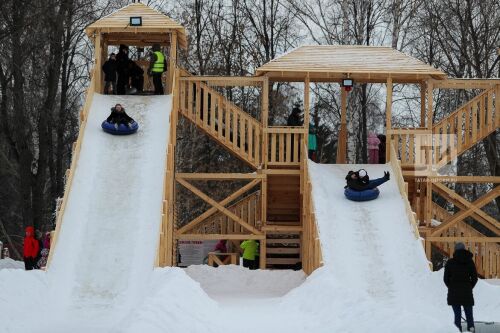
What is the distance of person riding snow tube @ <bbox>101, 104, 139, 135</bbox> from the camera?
2669 centimetres

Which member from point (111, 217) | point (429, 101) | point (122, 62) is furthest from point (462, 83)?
point (111, 217)

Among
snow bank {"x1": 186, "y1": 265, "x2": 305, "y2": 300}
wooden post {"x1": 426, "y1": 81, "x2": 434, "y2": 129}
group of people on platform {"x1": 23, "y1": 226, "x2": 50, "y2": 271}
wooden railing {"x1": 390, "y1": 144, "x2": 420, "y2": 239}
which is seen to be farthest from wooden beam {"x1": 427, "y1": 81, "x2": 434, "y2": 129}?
group of people on platform {"x1": 23, "y1": 226, "x2": 50, "y2": 271}

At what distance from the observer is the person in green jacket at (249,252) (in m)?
30.1

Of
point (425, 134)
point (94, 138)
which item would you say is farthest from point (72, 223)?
point (425, 134)

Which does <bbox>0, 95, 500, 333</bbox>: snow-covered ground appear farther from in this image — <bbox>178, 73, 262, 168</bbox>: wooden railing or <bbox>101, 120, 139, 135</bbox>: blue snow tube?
<bbox>178, 73, 262, 168</bbox>: wooden railing

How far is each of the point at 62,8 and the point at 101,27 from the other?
927cm

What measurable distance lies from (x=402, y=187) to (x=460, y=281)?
26.2ft

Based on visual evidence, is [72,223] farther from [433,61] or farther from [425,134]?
[433,61]

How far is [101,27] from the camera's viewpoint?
95.8ft

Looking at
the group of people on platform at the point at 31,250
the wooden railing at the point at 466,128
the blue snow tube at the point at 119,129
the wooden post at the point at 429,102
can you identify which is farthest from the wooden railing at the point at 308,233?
the group of people on platform at the point at 31,250

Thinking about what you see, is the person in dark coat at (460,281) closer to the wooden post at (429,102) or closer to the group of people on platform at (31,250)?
the wooden post at (429,102)

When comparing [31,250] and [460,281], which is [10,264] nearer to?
[31,250]

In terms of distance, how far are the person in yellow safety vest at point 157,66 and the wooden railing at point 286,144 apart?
118 inches

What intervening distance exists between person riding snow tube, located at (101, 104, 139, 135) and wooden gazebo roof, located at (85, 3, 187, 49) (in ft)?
10.4
